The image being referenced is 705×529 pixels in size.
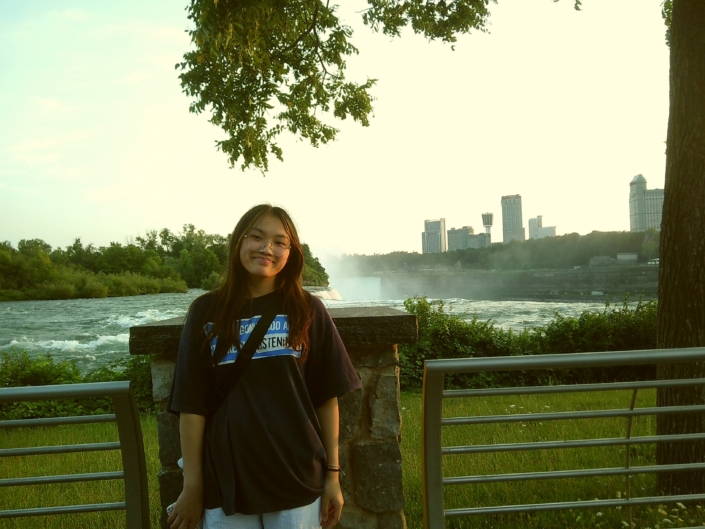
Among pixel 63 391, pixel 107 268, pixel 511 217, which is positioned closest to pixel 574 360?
pixel 63 391

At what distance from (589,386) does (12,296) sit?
55.1 metres

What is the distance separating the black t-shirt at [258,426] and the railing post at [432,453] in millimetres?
344

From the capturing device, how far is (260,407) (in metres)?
1.81

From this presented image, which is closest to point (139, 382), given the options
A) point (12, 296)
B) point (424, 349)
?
point (424, 349)

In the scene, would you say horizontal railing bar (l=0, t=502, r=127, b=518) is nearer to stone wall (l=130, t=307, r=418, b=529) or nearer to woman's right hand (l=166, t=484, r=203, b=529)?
woman's right hand (l=166, t=484, r=203, b=529)

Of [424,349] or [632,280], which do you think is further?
[632,280]

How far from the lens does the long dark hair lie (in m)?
1.85

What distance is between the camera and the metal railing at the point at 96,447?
5.99 feet

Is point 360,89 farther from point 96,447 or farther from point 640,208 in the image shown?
point 640,208

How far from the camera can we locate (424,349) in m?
10.6

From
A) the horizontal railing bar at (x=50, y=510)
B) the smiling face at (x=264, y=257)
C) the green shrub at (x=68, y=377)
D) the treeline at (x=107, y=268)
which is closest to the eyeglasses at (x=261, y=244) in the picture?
the smiling face at (x=264, y=257)

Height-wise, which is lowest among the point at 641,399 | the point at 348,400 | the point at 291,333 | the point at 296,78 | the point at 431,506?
the point at 641,399

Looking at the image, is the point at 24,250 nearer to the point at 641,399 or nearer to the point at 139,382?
the point at 139,382

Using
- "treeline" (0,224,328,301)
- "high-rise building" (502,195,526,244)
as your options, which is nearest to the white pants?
"treeline" (0,224,328,301)
